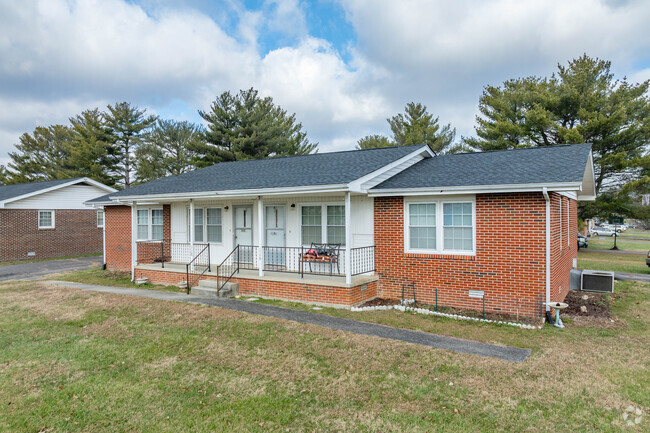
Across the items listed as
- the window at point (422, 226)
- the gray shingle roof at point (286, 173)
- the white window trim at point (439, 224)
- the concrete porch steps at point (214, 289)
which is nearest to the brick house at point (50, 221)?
the gray shingle roof at point (286, 173)

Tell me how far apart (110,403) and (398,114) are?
39.1 m

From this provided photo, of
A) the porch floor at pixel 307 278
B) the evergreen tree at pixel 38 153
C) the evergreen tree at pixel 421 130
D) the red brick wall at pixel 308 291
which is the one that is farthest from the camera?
the evergreen tree at pixel 38 153

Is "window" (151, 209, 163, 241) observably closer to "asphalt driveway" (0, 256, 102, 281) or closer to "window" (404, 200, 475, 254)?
"asphalt driveway" (0, 256, 102, 281)

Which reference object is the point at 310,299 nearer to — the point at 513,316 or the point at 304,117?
the point at 513,316

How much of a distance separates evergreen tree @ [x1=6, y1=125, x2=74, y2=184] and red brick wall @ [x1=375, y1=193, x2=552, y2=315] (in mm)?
49699

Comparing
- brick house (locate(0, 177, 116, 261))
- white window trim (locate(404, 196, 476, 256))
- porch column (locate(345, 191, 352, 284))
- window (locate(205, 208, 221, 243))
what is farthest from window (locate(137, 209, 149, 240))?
white window trim (locate(404, 196, 476, 256))

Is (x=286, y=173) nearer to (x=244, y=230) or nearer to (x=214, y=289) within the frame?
(x=244, y=230)

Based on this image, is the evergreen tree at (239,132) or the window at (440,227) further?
the evergreen tree at (239,132)

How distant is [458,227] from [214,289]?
269 inches

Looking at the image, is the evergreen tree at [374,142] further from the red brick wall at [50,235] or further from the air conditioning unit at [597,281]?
the air conditioning unit at [597,281]

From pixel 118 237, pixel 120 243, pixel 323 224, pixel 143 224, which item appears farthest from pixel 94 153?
pixel 323 224

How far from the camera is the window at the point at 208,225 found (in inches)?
522

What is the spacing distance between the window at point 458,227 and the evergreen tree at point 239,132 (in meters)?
23.2

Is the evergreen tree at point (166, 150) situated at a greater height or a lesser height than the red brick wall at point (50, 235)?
greater
